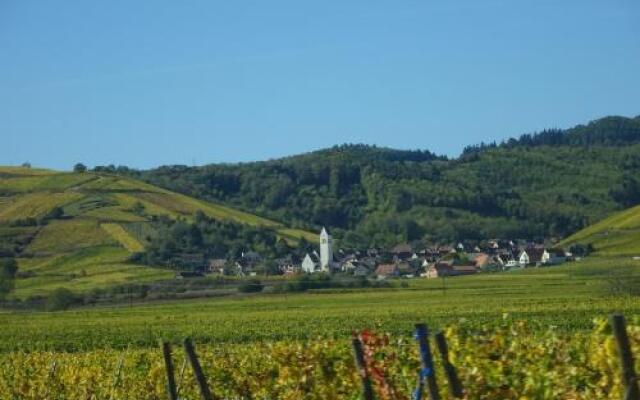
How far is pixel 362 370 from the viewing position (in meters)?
9.50

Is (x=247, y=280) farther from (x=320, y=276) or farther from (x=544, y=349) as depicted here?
(x=544, y=349)

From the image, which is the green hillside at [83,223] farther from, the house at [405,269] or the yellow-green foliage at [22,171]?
the house at [405,269]

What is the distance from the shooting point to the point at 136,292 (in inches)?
3250

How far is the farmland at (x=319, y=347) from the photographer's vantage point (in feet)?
27.8

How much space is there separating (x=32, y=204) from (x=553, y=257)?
62.6 metres

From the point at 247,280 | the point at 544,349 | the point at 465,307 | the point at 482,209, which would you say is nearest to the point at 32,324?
the point at 465,307

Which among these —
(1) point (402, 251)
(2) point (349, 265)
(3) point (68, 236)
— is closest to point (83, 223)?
(3) point (68, 236)

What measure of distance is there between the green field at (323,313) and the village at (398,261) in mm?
29694

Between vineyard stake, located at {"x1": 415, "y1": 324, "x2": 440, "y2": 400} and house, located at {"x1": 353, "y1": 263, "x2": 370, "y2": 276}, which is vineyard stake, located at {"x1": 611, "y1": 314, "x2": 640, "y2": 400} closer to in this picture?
→ vineyard stake, located at {"x1": 415, "y1": 324, "x2": 440, "y2": 400}

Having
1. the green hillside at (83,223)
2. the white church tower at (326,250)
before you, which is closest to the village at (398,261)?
the white church tower at (326,250)

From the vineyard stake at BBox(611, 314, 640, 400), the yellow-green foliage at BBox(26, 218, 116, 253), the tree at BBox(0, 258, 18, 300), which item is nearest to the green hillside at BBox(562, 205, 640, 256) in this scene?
the yellow-green foliage at BBox(26, 218, 116, 253)

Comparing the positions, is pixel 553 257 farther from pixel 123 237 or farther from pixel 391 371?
pixel 391 371

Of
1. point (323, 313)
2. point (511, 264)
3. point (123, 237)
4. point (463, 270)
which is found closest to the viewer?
point (323, 313)

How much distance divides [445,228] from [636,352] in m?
161
